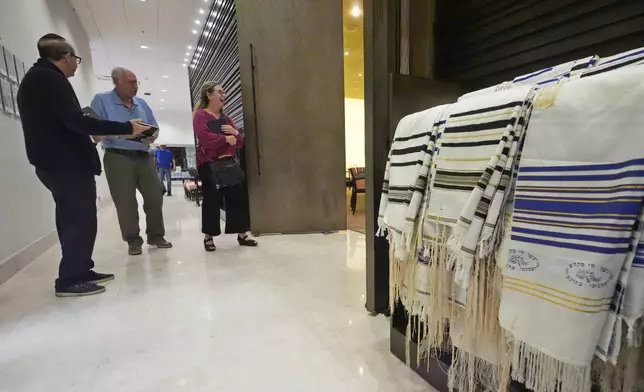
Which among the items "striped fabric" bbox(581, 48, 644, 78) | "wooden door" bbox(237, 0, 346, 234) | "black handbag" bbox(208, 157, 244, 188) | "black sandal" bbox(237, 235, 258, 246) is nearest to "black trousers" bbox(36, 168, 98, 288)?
"black handbag" bbox(208, 157, 244, 188)

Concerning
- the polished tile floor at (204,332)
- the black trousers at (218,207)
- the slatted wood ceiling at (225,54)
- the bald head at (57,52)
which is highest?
the slatted wood ceiling at (225,54)

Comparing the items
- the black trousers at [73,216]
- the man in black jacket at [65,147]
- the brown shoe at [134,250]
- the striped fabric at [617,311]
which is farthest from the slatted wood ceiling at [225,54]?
the striped fabric at [617,311]

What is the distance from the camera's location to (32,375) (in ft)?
3.52

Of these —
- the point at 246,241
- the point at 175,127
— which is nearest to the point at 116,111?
the point at 246,241

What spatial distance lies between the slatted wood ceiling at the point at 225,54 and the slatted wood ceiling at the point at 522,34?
2.29 metres

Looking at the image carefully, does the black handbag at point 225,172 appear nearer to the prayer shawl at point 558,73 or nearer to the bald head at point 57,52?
the bald head at point 57,52

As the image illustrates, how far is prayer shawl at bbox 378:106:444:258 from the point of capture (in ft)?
2.72

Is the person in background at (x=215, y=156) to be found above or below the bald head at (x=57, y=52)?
below

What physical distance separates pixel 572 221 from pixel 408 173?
1.32ft

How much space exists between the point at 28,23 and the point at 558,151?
4.29 metres

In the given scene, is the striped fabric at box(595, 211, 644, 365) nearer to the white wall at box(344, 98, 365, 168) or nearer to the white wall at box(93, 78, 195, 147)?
the white wall at box(344, 98, 365, 168)

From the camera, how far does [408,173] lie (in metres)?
0.87

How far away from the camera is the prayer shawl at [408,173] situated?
2.72ft

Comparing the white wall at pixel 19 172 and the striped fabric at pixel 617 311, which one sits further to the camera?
the white wall at pixel 19 172
